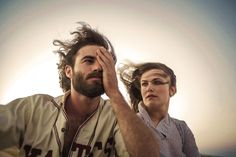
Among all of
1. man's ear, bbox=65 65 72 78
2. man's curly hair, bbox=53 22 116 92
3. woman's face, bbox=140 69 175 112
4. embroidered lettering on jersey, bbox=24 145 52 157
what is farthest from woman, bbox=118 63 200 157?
embroidered lettering on jersey, bbox=24 145 52 157

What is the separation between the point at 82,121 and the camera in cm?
103

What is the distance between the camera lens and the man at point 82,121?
0.89m

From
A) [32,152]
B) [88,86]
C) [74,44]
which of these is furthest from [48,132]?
[74,44]

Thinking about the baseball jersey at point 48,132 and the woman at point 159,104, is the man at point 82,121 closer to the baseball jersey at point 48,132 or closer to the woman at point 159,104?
the baseball jersey at point 48,132

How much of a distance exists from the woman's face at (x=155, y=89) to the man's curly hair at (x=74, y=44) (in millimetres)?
242

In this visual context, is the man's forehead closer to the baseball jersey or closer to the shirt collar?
the baseball jersey

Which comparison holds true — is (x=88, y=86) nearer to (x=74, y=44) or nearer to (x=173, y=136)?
(x=74, y=44)

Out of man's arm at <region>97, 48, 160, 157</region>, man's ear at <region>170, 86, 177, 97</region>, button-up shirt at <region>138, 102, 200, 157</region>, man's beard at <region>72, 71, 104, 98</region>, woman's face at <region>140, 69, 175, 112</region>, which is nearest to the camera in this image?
man's arm at <region>97, 48, 160, 157</region>

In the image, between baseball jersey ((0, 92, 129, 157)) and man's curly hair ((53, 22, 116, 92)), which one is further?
man's curly hair ((53, 22, 116, 92))

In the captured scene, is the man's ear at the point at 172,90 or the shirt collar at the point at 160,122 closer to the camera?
the shirt collar at the point at 160,122

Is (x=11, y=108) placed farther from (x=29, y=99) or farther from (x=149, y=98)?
(x=149, y=98)

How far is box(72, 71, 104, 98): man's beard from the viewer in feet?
3.33

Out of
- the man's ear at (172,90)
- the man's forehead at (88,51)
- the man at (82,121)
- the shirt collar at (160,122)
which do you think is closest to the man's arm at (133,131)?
the man at (82,121)

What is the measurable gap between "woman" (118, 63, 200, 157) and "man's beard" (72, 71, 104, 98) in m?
0.30
